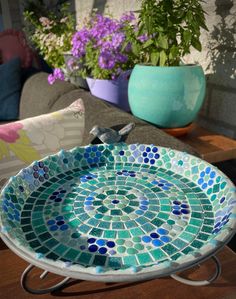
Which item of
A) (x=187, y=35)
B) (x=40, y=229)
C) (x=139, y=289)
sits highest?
(x=187, y=35)

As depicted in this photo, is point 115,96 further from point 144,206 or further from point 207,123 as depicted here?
point 144,206

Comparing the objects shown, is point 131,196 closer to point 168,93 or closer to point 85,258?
point 85,258

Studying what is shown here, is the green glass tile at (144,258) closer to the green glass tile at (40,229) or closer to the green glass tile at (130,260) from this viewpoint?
the green glass tile at (130,260)

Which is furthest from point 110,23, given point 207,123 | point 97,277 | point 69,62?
point 97,277

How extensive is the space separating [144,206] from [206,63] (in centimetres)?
94

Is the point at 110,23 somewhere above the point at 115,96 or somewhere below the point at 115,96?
above

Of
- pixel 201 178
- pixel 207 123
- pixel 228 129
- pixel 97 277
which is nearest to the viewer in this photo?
pixel 97 277

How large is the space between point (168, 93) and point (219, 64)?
33 cm

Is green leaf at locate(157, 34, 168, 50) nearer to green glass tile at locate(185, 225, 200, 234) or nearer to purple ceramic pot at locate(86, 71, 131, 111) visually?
purple ceramic pot at locate(86, 71, 131, 111)

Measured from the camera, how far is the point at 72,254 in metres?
0.38

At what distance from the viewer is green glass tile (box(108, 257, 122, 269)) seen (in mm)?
367

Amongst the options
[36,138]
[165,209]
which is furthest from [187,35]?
[165,209]

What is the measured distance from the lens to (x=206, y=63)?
122 cm

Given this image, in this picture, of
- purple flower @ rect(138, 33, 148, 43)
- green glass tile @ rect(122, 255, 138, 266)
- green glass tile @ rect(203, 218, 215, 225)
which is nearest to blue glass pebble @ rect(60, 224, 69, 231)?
green glass tile @ rect(122, 255, 138, 266)
